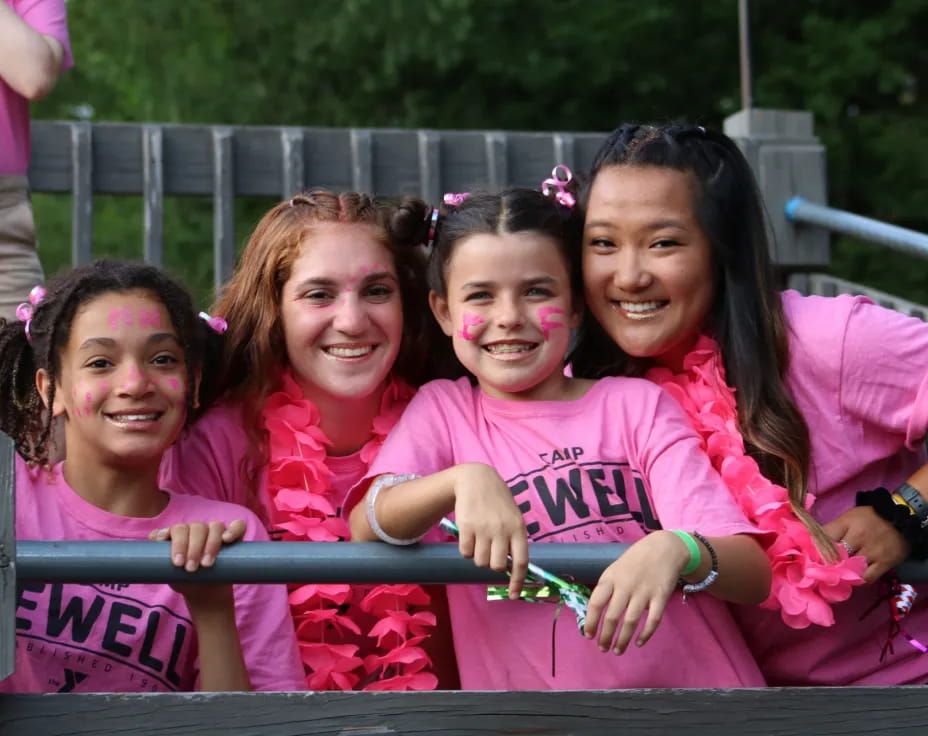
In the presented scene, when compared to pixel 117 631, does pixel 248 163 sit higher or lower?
Answer: higher

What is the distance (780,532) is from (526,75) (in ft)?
20.2

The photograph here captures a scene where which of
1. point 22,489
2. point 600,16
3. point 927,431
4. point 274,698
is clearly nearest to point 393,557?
point 274,698

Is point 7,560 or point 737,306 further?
point 737,306

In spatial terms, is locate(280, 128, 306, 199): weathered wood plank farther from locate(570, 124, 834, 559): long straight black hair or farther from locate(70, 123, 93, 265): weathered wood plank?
locate(570, 124, 834, 559): long straight black hair

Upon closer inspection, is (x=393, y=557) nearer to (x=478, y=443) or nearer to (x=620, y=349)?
(x=478, y=443)

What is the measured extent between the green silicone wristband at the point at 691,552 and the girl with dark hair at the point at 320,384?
70cm

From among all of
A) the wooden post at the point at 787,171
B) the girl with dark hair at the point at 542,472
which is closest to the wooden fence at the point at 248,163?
the wooden post at the point at 787,171

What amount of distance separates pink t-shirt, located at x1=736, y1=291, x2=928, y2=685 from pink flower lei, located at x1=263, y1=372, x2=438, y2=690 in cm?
59

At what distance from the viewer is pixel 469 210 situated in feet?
9.09

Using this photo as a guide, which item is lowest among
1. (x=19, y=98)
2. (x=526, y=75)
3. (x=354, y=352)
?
(x=354, y=352)

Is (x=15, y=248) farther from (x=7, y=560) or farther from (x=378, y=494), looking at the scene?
(x=7, y=560)

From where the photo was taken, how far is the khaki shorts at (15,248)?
3.36m

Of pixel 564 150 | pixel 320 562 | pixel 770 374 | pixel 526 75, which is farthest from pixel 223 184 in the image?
pixel 526 75

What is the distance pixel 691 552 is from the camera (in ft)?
6.84
